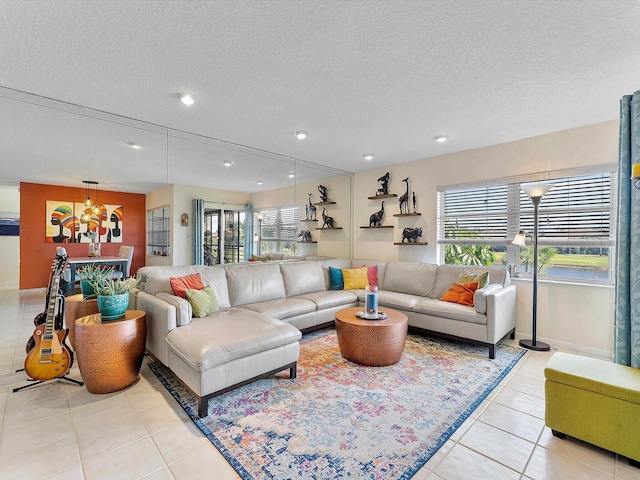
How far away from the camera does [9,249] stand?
5.42m

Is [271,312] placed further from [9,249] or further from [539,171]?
[9,249]

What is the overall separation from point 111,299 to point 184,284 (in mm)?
686

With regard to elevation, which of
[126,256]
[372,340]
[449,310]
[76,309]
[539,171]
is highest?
[539,171]

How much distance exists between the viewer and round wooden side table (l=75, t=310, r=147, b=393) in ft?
7.39

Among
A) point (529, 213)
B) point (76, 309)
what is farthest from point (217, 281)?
point (529, 213)

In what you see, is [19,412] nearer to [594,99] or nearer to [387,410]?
[387,410]

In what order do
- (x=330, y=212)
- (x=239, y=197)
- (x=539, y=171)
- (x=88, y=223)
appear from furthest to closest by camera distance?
1. (x=330, y=212)
2. (x=239, y=197)
3. (x=88, y=223)
4. (x=539, y=171)

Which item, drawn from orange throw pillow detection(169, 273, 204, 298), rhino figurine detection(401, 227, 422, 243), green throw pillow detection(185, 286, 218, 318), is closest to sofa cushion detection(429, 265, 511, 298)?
rhino figurine detection(401, 227, 422, 243)

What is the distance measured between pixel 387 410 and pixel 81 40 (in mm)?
3269

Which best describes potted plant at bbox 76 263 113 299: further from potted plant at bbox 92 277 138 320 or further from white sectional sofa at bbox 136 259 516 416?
white sectional sofa at bbox 136 259 516 416

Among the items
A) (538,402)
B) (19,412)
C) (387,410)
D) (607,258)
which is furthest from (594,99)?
(19,412)

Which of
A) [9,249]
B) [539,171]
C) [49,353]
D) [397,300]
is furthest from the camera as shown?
[9,249]

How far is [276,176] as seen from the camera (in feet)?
15.3

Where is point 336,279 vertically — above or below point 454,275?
below
